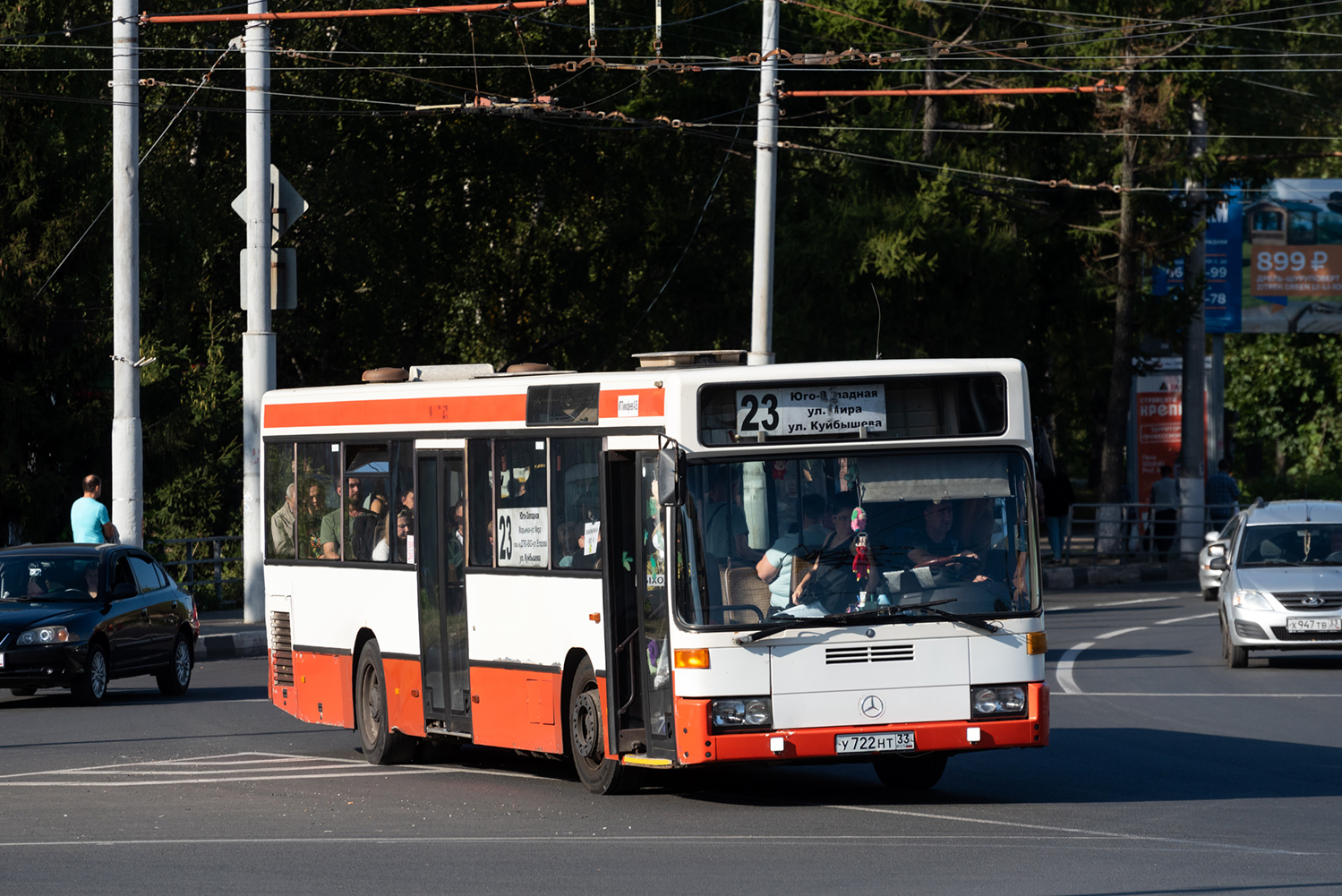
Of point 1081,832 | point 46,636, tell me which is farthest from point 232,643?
point 1081,832

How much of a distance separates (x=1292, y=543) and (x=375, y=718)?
11347 mm

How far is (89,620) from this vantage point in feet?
59.9

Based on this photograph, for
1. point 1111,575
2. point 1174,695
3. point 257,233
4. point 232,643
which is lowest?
point 1111,575

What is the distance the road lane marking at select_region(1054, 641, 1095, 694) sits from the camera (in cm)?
1880

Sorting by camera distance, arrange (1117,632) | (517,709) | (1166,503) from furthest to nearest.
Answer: (1166,503) → (1117,632) → (517,709)

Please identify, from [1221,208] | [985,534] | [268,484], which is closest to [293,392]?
[268,484]

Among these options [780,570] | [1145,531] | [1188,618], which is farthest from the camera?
[1145,531]

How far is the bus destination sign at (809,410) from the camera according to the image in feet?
36.5

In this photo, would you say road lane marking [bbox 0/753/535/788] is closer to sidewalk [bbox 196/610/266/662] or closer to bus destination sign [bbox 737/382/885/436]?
→ bus destination sign [bbox 737/382/885/436]

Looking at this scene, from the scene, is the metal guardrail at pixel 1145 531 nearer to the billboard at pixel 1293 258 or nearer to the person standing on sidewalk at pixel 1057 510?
the person standing on sidewalk at pixel 1057 510

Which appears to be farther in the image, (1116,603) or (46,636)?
(1116,603)

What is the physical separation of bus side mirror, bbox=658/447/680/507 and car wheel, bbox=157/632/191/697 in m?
9.71

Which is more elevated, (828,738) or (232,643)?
(828,738)

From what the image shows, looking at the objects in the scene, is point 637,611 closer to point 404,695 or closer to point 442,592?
point 442,592
